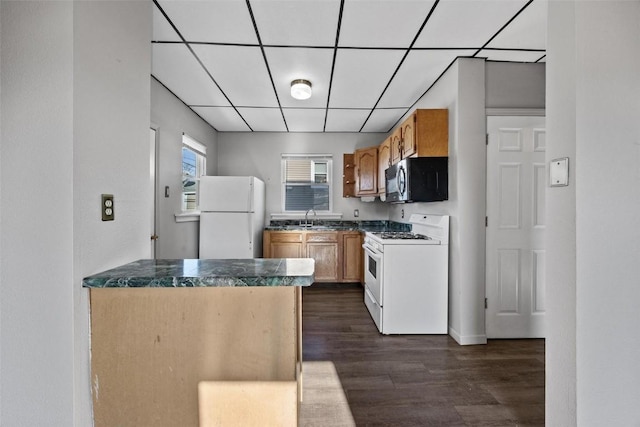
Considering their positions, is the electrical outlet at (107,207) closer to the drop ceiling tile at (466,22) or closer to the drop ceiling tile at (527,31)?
the drop ceiling tile at (466,22)

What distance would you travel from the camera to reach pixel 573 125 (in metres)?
1.17

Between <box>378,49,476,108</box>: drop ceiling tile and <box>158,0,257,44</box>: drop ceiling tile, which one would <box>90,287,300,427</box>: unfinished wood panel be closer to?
<box>158,0,257,44</box>: drop ceiling tile

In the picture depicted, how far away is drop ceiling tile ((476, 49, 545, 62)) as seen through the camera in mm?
2436

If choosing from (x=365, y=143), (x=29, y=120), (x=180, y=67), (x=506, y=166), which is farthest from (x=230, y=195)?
(x=506, y=166)

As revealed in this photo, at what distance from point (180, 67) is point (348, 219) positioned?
10.3ft

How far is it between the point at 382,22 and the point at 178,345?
A: 2.19 m

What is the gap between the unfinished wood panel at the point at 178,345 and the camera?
3.60 feet

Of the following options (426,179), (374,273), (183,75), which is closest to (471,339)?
(374,273)

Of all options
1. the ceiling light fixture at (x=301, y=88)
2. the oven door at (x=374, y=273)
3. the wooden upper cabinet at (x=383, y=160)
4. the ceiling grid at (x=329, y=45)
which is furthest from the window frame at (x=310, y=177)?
the ceiling light fixture at (x=301, y=88)

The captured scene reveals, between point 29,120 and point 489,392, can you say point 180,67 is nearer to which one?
point 29,120

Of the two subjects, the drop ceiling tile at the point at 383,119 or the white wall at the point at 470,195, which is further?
the drop ceiling tile at the point at 383,119

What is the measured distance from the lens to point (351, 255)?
14.3 feet

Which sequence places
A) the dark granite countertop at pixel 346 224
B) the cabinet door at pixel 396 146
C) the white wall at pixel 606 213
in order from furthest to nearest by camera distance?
the dark granite countertop at pixel 346 224 < the cabinet door at pixel 396 146 < the white wall at pixel 606 213

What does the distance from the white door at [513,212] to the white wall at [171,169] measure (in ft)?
10.1
